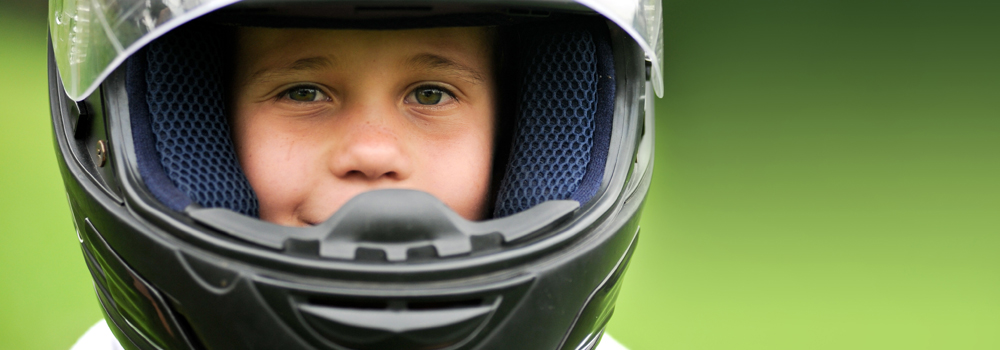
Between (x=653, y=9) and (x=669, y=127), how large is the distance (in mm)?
985

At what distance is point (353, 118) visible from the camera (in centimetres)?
78

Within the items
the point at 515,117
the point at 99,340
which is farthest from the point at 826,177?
the point at 99,340

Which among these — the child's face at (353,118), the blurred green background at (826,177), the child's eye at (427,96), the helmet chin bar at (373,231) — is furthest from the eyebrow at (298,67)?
the blurred green background at (826,177)

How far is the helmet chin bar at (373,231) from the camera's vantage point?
63cm

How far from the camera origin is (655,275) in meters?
1.82

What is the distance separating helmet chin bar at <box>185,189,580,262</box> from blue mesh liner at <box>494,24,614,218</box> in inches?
7.1

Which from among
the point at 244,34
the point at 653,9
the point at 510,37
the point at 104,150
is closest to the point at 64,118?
the point at 104,150

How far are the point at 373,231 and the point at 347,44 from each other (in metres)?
0.25

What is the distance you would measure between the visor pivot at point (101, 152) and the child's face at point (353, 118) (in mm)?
142

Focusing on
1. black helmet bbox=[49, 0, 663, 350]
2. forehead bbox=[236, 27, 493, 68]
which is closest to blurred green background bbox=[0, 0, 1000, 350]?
black helmet bbox=[49, 0, 663, 350]

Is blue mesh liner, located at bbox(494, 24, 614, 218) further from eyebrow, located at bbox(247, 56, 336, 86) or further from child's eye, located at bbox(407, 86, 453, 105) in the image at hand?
eyebrow, located at bbox(247, 56, 336, 86)

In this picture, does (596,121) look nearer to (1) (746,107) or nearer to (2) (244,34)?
(2) (244,34)

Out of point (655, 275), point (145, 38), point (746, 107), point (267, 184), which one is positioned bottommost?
point (655, 275)

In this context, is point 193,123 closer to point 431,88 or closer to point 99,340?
point 431,88
